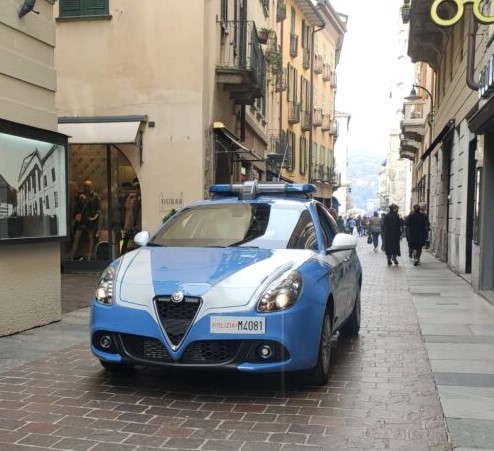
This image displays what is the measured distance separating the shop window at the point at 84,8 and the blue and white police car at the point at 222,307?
375 inches

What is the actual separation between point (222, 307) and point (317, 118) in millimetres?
37786

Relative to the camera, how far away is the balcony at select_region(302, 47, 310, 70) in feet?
119

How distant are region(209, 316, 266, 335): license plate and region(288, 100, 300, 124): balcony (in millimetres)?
28496

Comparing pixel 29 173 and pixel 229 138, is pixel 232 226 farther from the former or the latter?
pixel 229 138

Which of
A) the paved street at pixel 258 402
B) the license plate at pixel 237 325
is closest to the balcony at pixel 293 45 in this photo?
the paved street at pixel 258 402

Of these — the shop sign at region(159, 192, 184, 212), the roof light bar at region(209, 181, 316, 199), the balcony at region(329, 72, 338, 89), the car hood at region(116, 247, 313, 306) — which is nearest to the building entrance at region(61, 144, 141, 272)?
the shop sign at region(159, 192, 184, 212)

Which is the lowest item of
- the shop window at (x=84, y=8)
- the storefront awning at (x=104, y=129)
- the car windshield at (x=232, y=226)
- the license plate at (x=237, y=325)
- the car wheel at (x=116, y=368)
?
the car wheel at (x=116, y=368)

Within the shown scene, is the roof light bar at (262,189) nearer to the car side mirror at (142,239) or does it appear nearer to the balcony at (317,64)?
the car side mirror at (142,239)

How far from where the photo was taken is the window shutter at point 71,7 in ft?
43.8

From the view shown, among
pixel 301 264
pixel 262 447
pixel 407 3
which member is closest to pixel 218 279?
pixel 301 264

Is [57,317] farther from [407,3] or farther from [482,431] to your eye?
[407,3]

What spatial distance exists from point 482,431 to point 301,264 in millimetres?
1803

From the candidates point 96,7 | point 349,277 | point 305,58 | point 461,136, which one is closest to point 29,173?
point 349,277

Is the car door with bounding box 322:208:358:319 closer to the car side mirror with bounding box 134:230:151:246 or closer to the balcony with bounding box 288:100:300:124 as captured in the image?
the car side mirror with bounding box 134:230:151:246
